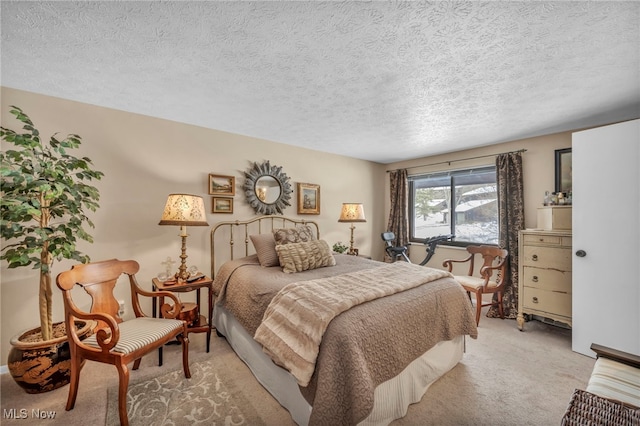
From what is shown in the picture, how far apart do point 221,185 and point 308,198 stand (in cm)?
136

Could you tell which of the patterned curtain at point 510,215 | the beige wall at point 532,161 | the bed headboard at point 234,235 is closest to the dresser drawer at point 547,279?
the patterned curtain at point 510,215

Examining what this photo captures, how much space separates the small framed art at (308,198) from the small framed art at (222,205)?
1059 mm

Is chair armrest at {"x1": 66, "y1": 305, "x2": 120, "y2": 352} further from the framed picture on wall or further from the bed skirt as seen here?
the framed picture on wall

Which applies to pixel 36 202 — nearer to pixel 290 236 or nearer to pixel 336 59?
pixel 290 236

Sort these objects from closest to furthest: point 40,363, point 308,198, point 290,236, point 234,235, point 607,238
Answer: point 40,363
point 607,238
point 290,236
point 234,235
point 308,198

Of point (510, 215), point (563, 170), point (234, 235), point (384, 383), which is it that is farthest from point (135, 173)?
point (563, 170)

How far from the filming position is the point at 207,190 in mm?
3164

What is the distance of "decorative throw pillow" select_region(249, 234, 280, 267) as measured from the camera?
2749 mm

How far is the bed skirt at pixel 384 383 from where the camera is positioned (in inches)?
61.8

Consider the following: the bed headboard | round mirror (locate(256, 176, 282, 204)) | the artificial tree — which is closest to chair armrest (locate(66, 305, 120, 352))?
the artificial tree

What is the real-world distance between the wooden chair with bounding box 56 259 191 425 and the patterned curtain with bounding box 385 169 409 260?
3.87 m

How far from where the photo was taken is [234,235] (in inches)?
132

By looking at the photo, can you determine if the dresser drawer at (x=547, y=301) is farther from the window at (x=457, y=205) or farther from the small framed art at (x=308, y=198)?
the small framed art at (x=308, y=198)

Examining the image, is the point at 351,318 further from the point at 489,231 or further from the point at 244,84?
the point at 489,231
